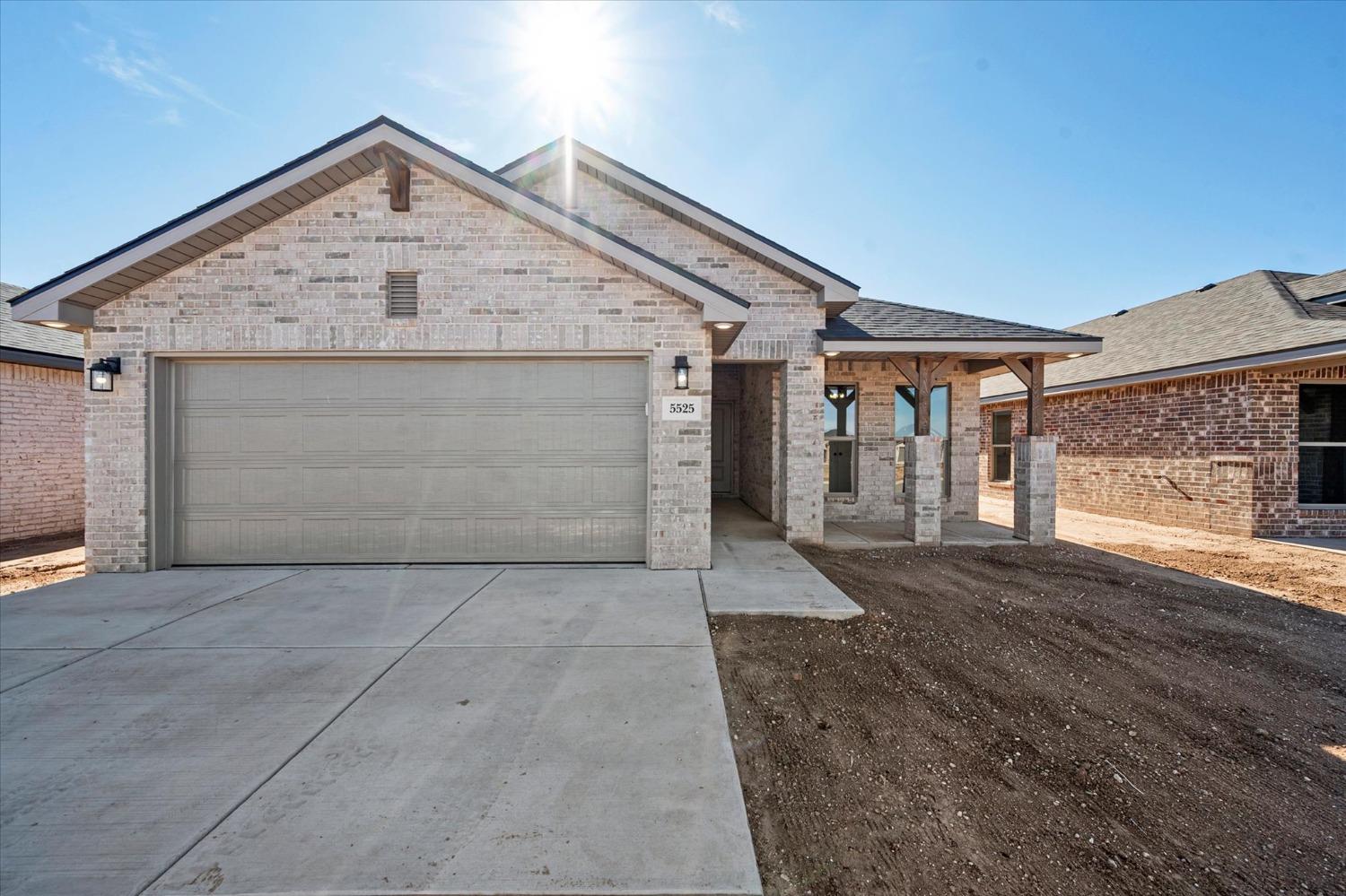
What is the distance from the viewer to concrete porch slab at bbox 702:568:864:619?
500cm

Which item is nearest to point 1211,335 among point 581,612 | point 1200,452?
point 1200,452

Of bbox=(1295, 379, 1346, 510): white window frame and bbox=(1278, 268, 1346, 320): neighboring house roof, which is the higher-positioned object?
Result: bbox=(1278, 268, 1346, 320): neighboring house roof

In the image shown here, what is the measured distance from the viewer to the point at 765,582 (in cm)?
592

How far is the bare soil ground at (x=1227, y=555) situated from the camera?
627 cm

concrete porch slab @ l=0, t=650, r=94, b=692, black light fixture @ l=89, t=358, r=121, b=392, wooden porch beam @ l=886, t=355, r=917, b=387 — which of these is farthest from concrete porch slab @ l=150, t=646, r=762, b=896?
wooden porch beam @ l=886, t=355, r=917, b=387

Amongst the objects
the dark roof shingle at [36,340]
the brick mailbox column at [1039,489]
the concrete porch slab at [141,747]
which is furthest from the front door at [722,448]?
the dark roof shingle at [36,340]

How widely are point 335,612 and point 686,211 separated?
24.1 feet

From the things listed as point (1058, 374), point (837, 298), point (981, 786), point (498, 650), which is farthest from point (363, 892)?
point (1058, 374)

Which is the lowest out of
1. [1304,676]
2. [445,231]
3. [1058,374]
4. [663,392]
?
[1304,676]

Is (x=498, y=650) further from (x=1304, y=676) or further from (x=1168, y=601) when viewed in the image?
(x=1168, y=601)

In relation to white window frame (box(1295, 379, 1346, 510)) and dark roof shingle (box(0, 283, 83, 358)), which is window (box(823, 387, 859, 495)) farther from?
dark roof shingle (box(0, 283, 83, 358))

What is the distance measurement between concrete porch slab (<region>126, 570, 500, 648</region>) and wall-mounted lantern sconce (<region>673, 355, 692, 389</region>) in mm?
3189

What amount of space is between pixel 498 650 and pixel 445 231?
194 inches

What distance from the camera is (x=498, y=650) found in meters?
4.12
